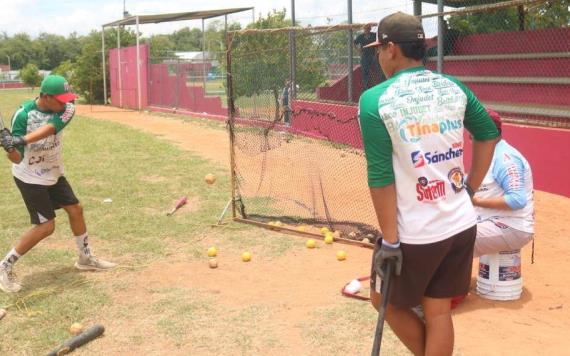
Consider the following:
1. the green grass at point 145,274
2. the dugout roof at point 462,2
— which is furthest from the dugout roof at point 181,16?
the green grass at point 145,274

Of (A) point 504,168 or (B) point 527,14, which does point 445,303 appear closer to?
(A) point 504,168

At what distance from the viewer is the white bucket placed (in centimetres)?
488

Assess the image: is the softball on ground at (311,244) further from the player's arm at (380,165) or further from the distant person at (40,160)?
the player's arm at (380,165)

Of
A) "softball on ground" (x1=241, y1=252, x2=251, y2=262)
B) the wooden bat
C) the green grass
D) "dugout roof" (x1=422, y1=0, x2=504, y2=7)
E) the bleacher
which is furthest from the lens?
"dugout roof" (x1=422, y1=0, x2=504, y2=7)

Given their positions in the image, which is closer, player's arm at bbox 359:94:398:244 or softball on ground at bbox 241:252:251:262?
player's arm at bbox 359:94:398:244

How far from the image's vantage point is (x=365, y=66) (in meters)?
11.7

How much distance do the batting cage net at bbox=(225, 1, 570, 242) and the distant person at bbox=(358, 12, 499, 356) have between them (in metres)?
3.77

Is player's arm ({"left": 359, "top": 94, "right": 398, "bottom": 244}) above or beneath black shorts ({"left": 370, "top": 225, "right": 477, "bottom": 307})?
above

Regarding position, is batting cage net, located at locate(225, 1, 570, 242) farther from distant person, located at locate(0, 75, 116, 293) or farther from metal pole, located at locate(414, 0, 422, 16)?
distant person, located at locate(0, 75, 116, 293)

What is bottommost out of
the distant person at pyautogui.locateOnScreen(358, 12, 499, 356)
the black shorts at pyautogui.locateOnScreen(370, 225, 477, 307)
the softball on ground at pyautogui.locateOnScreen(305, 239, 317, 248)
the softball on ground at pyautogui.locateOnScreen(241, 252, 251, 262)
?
the softball on ground at pyautogui.locateOnScreen(241, 252, 251, 262)

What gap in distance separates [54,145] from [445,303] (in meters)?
3.78

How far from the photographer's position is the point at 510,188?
468cm

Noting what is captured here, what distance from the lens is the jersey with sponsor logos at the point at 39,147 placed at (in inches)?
203

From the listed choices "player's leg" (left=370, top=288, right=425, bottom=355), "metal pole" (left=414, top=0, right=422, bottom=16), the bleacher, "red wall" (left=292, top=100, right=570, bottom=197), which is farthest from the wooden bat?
"metal pole" (left=414, top=0, right=422, bottom=16)
